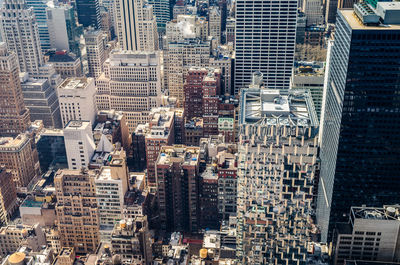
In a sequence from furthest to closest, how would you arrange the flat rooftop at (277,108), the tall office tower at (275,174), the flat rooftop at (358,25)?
the flat rooftop at (358,25), the flat rooftop at (277,108), the tall office tower at (275,174)

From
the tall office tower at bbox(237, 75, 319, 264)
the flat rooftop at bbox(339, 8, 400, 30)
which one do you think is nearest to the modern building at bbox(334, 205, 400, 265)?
the tall office tower at bbox(237, 75, 319, 264)

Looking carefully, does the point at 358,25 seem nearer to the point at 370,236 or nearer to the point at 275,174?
the point at 275,174

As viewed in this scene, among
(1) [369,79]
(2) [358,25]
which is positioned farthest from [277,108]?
(2) [358,25]

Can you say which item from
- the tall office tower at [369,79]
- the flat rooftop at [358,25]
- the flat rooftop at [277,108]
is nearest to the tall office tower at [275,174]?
the flat rooftop at [277,108]

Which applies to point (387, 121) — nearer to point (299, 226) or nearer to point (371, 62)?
point (371, 62)

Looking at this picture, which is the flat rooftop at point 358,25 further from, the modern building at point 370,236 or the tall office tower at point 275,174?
the modern building at point 370,236

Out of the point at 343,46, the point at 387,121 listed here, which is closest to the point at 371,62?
the point at 343,46
